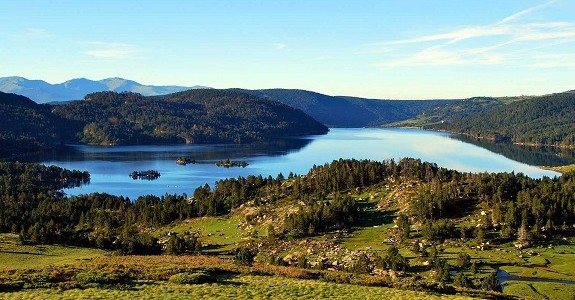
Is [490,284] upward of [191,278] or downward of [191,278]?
downward

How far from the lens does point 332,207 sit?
123 metres

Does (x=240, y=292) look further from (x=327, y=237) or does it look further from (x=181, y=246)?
(x=327, y=237)

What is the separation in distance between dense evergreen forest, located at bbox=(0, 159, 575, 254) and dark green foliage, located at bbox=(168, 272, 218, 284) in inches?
1886

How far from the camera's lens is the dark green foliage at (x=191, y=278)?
46.9m

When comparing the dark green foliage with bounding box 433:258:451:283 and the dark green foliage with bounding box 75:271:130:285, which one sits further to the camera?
the dark green foliage with bounding box 433:258:451:283

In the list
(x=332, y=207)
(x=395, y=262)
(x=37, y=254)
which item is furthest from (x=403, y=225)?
(x=37, y=254)

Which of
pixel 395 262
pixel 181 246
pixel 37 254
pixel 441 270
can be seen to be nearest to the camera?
pixel 441 270

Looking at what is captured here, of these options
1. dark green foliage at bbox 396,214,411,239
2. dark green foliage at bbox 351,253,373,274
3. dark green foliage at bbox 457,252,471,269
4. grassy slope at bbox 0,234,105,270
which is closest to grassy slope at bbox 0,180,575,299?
grassy slope at bbox 0,234,105,270

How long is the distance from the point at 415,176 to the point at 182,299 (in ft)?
367

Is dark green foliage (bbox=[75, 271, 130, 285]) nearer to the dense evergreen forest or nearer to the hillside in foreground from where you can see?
the hillside in foreground

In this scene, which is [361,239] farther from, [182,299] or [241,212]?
[182,299]

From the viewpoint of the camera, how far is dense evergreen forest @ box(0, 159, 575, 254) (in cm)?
10631

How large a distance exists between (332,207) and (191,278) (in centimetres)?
7822

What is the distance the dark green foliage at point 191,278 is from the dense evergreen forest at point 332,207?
4791cm
